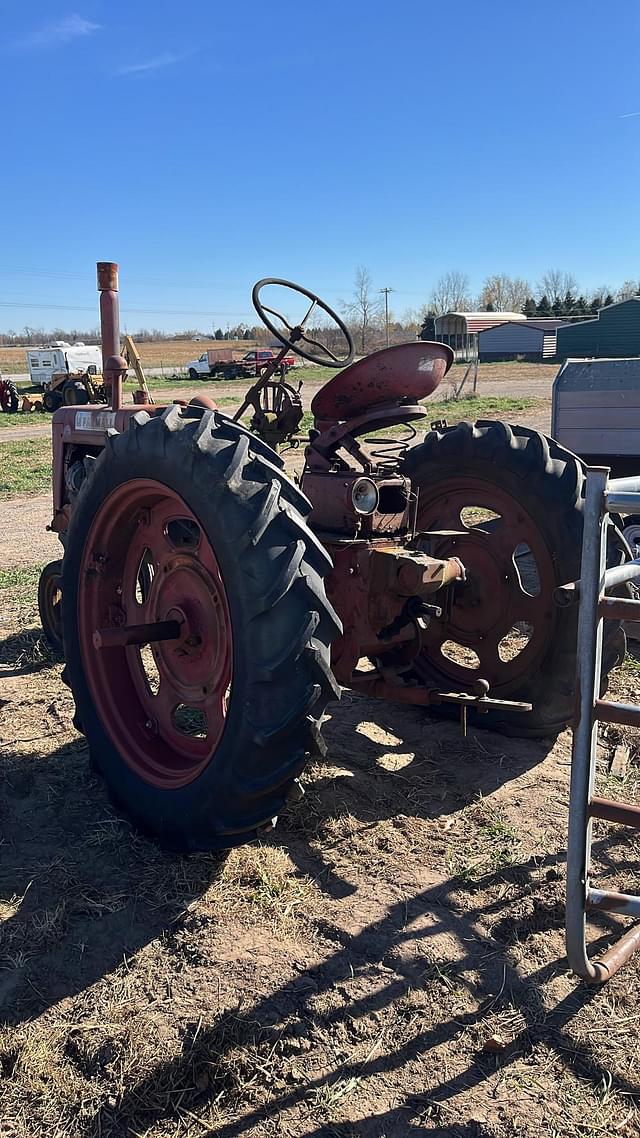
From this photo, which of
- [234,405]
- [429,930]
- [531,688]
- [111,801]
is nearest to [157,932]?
[111,801]

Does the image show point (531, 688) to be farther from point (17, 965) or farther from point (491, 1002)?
point (17, 965)

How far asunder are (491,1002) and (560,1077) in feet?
0.98

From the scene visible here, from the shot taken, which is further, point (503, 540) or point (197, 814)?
point (503, 540)

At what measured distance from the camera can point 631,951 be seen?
2420mm

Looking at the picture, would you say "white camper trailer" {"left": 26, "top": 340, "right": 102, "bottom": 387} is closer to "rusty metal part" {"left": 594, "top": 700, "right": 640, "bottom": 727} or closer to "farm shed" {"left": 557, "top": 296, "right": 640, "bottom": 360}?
"farm shed" {"left": 557, "top": 296, "right": 640, "bottom": 360}

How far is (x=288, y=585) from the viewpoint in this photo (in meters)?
2.62

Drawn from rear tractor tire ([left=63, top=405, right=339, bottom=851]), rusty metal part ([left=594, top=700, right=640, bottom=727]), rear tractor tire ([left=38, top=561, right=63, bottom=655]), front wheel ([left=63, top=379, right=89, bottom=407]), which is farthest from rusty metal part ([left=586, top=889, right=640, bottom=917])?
front wheel ([left=63, top=379, right=89, bottom=407])

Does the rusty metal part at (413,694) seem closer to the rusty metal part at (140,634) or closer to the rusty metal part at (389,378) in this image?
the rusty metal part at (140,634)

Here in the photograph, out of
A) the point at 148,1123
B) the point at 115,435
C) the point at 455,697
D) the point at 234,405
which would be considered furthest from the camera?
the point at 234,405

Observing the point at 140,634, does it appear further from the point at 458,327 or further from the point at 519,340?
the point at 519,340

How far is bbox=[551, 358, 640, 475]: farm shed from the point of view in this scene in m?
6.86

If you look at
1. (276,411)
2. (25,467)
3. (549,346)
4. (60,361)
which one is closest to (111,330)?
(276,411)

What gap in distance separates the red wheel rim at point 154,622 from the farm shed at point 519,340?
5460 cm

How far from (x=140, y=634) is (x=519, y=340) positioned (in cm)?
5851
